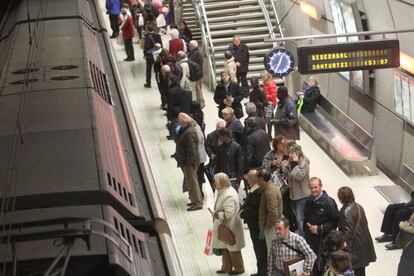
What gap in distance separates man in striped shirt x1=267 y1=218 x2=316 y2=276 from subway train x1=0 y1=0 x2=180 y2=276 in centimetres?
155

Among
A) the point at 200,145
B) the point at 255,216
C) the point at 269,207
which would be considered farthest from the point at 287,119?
the point at 269,207

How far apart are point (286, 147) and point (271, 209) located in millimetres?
1594

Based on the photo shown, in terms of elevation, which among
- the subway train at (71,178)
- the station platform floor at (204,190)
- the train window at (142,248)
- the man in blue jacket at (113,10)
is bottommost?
the station platform floor at (204,190)

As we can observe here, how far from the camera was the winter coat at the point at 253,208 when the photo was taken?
Answer: 9.62 meters

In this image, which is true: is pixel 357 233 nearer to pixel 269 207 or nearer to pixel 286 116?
pixel 269 207

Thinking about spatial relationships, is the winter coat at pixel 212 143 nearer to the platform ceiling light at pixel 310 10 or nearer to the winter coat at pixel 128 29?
the platform ceiling light at pixel 310 10

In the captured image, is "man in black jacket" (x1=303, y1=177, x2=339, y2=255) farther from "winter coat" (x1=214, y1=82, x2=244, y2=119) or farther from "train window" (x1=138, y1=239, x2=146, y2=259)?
"winter coat" (x1=214, y1=82, x2=244, y2=119)

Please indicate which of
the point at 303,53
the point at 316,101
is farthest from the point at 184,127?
the point at 316,101

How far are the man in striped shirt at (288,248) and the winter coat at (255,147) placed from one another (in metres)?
3.99

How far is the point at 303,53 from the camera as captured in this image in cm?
1278

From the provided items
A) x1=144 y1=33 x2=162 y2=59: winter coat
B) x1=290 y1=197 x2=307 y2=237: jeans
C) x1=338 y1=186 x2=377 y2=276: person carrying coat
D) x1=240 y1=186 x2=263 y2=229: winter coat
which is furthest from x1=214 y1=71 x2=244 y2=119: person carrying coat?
x1=338 y1=186 x2=377 y2=276: person carrying coat

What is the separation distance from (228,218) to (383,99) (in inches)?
248

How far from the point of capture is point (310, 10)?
19859mm

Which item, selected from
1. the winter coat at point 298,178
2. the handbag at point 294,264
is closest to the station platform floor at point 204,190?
the winter coat at point 298,178
